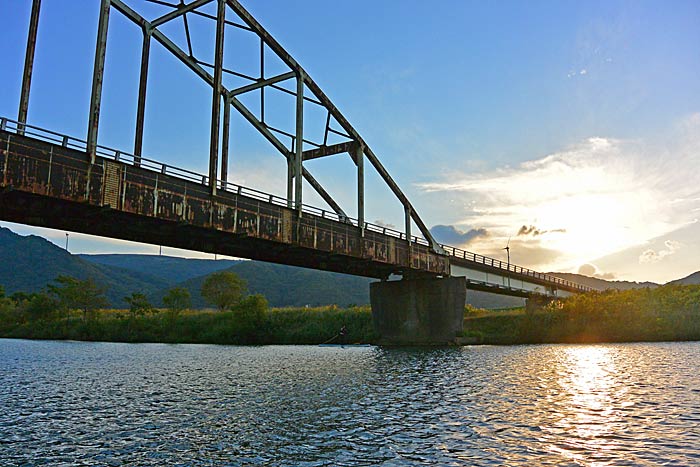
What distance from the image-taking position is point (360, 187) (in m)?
59.7

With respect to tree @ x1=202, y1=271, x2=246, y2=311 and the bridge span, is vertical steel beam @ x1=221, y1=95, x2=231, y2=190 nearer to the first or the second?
the bridge span

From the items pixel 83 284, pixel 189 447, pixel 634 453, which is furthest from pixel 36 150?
pixel 83 284

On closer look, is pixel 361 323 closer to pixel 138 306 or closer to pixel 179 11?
pixel 179 11

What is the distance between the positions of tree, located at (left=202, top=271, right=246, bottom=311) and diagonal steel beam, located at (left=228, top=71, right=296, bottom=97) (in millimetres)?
73542

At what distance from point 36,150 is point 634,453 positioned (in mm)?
29492

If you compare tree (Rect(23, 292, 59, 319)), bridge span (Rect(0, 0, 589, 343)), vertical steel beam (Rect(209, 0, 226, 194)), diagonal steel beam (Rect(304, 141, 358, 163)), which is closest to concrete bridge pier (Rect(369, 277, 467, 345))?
bridge span (Rect(0, 0, 589, 343))

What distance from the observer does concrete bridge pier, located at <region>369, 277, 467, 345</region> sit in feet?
210

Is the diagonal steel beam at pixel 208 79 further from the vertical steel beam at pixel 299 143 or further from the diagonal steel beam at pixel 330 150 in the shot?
the vertical steel beam at pixel 299 143

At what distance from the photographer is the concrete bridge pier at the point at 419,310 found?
64125mm

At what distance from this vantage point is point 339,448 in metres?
14.1

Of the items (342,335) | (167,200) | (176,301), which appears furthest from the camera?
(176,301)

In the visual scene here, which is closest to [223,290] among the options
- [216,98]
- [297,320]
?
[297,320]

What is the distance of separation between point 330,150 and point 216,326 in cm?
4628

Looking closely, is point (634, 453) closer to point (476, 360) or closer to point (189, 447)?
point (189, 447)
